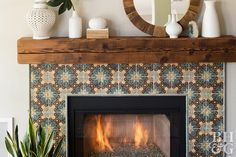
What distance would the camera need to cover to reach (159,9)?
10.6 feet

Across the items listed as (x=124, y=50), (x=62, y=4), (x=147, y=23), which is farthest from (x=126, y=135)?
(x=62, y=4)

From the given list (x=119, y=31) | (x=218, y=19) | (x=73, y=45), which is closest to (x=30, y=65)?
(x=73, y=45)

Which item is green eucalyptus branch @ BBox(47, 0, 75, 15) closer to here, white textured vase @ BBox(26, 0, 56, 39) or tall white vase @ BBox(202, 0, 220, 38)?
white textured vase @ BBox(26, 0, 56, 39)

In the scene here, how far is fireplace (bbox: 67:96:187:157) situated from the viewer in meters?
3.30

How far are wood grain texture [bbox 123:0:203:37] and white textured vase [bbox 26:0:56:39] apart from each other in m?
0.50

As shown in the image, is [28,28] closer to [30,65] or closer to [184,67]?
[30,65]

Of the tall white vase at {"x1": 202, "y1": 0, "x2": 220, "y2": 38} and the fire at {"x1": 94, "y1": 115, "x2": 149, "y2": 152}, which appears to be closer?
the tall white vase at {"x1": 202, "y1": 0, "x2": 220, "y2": 38}

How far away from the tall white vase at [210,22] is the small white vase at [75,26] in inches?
31.3

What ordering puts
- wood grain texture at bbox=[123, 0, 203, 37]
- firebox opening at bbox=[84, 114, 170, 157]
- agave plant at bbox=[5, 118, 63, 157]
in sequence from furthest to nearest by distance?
firebox opening at bbox=[84, 114, 170, 157] → wood grain texture at bbox=[123, 0, 203, 37] → agave plant at bbox=[5, 118, 63, 157]

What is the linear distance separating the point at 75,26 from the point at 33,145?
0.79 m

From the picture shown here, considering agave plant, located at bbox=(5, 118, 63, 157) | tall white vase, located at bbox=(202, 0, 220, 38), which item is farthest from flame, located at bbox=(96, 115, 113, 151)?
tall white vase, located at bbox=(202, 0, 220, 38)

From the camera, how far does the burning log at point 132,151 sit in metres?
3.52

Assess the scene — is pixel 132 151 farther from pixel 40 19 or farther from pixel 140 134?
pixel 40 19

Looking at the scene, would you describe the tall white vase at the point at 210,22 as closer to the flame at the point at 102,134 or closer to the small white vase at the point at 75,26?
the small white vase at the point at 75,26
